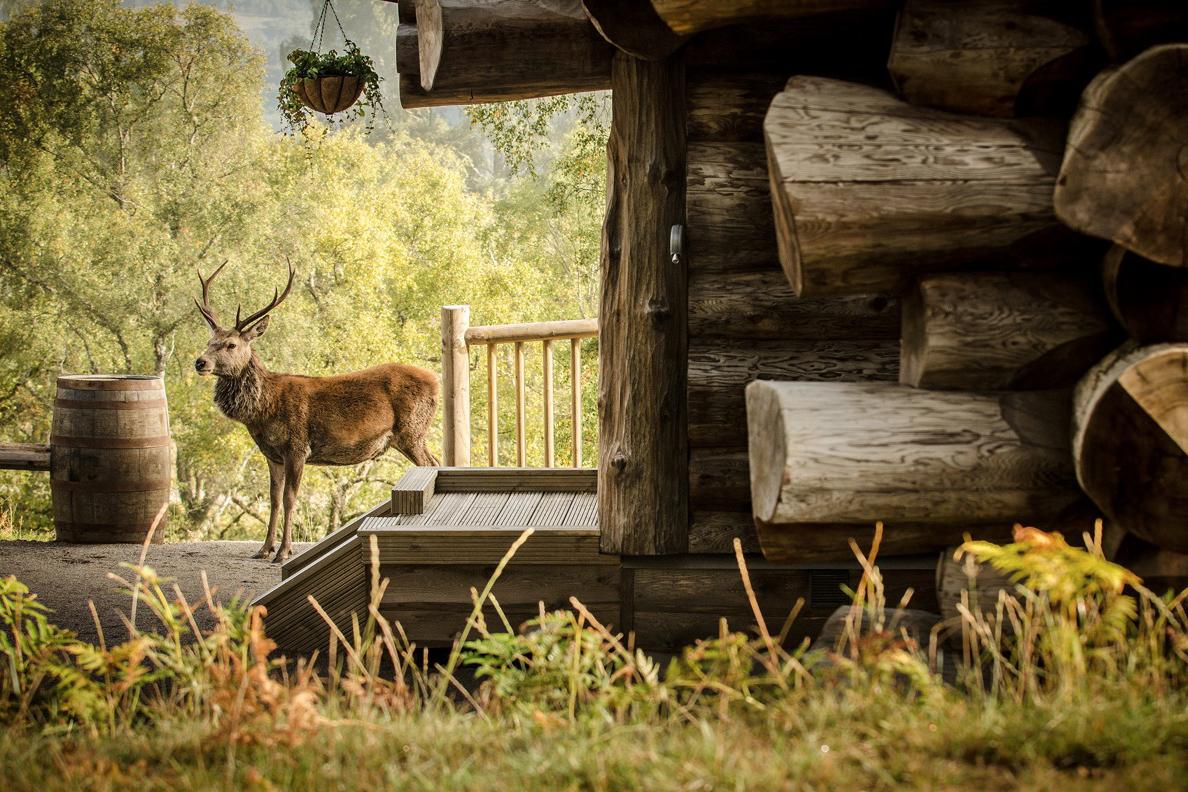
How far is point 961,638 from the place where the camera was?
10.6 ft

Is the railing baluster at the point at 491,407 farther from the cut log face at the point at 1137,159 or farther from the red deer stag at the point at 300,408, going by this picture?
the cut log face at the point at 1137,159

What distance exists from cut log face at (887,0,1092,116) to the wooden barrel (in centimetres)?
585

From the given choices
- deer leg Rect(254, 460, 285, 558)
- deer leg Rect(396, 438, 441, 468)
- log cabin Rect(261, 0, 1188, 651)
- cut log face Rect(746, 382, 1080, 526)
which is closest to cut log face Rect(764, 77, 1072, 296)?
log cabin Rect(261, 0, 1188, 651)

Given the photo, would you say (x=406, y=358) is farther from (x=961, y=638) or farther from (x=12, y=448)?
(x=961, y=638)

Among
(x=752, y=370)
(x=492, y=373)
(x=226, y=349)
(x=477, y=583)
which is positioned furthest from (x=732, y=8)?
(x=226, y=349)

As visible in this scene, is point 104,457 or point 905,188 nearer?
point 905,188

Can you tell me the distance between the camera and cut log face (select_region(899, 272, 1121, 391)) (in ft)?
9.96

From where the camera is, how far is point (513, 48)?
13.3ft

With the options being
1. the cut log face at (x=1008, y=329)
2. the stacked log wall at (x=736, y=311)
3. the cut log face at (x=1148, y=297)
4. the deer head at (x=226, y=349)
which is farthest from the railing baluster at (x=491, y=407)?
the cut log face at (x=1148, y=297)

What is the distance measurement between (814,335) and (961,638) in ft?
3.97

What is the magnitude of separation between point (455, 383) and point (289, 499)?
1.44 meters

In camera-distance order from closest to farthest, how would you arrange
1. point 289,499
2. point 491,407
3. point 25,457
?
point 491,407, point 289,499, point 25,457

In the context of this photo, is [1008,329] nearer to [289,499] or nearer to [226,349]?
[289,499]

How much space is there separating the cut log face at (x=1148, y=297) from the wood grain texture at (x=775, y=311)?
109 cm
